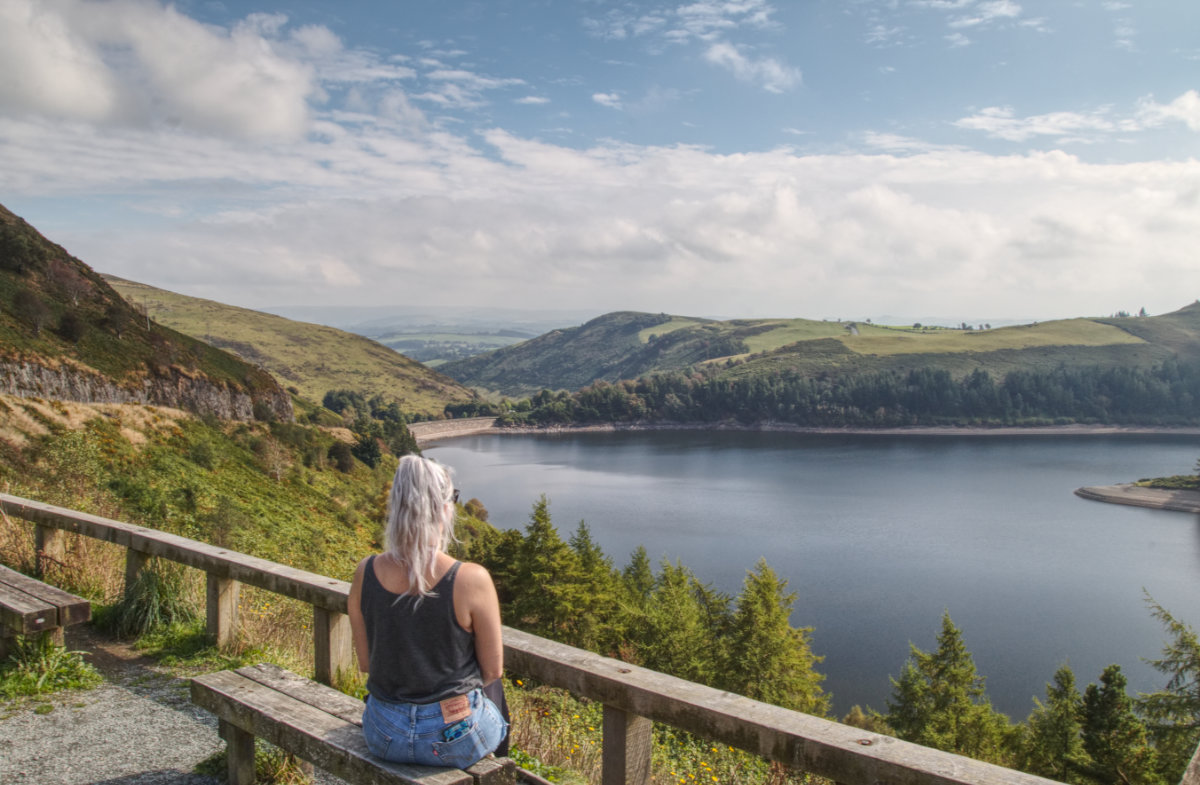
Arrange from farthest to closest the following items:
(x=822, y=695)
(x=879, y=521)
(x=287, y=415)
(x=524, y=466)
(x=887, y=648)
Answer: (x=524, y=466) < (x=879, y=521) < (x=287, y=415) < (x=887, y=648) < (x=822, y=695)

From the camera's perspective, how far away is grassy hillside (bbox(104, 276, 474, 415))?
171750mm

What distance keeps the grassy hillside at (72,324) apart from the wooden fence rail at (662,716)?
32018 millimetres

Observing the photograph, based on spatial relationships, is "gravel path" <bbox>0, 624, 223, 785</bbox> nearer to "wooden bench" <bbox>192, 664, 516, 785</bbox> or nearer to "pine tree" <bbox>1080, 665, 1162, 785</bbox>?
"wooden bench" <bbox>192, 664, 516, 785</bbox>

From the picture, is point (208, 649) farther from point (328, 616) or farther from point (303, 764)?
point (303, 764)

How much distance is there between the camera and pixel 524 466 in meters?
121

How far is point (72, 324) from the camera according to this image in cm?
3741

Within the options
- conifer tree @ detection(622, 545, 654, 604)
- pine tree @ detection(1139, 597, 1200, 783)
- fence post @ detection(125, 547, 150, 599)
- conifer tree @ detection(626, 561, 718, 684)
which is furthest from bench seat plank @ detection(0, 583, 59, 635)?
conifer tree @ detection(622, 545, 654, 604)

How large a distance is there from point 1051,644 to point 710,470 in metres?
70.9

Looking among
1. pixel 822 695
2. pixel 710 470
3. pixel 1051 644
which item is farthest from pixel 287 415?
pixel 710 470

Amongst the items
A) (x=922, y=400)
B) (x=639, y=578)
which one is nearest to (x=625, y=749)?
(x=639, y=578)

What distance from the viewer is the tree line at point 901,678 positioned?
25578 mm

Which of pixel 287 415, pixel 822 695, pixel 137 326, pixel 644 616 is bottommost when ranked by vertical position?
pixel 822 695

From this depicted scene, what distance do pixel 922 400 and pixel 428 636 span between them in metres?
172

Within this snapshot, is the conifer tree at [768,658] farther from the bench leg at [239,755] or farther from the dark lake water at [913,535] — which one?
the bench leg at [239,755]
